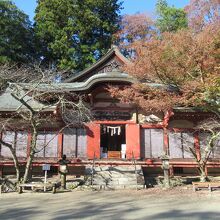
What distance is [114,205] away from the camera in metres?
11.3

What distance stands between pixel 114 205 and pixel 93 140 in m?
7.13

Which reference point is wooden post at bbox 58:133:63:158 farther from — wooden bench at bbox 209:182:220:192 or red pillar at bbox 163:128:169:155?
wooden bench at bbox 209:182:220:192

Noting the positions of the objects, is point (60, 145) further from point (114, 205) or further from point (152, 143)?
point (114, 205)

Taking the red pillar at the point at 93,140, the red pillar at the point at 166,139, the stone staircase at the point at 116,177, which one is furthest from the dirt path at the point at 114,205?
the red pillar at the point at 93,140

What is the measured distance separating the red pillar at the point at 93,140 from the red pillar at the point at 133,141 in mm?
1653

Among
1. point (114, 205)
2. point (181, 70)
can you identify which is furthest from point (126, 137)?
point (114, 205)

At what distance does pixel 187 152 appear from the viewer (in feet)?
59.6

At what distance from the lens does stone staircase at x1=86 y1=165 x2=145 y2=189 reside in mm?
15477

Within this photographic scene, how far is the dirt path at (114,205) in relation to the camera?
957cm

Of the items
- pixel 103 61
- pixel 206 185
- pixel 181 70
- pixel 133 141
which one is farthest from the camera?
pixel 103 61

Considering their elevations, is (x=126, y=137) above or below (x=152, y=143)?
above

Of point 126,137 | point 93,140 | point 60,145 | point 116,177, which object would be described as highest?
point 126,137

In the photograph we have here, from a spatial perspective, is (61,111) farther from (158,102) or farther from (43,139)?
(158,102)

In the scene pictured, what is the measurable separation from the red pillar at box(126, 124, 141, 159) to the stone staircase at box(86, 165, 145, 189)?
2.73ft
